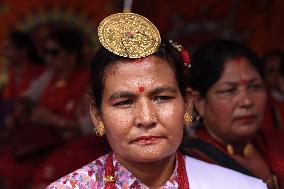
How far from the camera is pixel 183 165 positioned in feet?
8.48

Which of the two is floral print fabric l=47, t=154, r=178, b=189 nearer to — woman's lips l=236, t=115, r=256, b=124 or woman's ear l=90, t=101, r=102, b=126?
woman's ear l=90, t=101, r=102, b=126

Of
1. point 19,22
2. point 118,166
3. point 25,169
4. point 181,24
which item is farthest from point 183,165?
point 19,22

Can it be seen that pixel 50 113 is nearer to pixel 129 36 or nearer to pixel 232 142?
pixel 232 142

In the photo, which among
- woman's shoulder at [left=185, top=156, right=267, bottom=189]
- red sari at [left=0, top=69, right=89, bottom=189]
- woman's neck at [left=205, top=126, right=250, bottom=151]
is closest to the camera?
woman's shoulder at [left=185, top=156, right=267, bottom=189]

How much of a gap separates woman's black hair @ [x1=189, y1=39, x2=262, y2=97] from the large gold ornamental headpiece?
83 cm

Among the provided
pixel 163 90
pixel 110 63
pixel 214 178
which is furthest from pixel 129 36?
pixel 214 178

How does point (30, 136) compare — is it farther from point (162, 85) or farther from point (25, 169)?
point (162, 85)

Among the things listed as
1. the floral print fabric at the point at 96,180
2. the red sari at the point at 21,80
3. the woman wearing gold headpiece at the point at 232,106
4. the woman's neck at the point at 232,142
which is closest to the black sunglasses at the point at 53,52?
the red sari at the point at 21,80

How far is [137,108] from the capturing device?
7.67 feet

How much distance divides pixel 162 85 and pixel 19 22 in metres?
4.77

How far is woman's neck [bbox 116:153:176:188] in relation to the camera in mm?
2438

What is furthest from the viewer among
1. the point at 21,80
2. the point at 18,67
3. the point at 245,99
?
the point at 18,67

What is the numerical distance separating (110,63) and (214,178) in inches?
26.1

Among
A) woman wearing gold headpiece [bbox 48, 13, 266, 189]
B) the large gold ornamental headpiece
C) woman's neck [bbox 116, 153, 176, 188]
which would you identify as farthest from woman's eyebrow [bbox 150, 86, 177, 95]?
woman's neck [bbox 116, 153, 176, 188]
